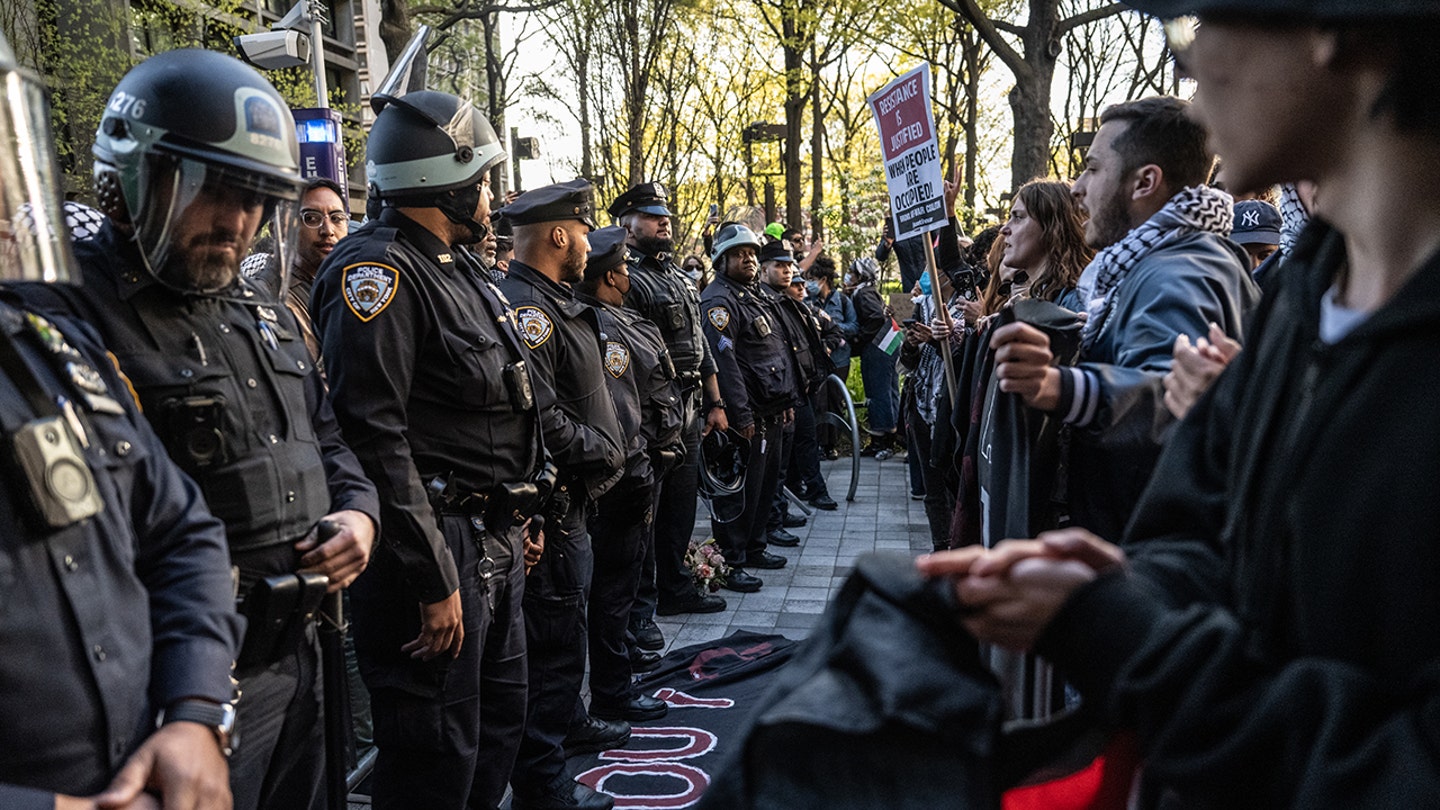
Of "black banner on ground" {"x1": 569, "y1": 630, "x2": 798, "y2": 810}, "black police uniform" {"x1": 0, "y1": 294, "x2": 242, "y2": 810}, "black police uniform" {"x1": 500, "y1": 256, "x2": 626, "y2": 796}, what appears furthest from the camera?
"black banner on ground" {"x1": 569, "y1": 630, "x2": 798, "y2": 810}

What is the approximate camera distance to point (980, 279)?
23.3ft

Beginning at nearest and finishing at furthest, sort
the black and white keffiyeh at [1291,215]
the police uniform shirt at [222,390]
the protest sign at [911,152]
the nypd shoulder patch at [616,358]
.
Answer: the police uniform shirt at [222,390] < the black and white keffiyeh at [1291,215] < the protest sign at [911,152] < the nypd shoulder patch at [616,358]

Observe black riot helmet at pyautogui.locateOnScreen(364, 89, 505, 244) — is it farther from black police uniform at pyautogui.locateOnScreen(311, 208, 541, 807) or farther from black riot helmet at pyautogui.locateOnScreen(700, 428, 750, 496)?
black riot helmet at pyautogui.locateOnScreen(700, 428, 750, 496)

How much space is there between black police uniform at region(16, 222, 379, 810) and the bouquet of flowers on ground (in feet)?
14.8

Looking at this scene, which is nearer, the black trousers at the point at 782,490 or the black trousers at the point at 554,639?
the black trousers at the point at 554,639

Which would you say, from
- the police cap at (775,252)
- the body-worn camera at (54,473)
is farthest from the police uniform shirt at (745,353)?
the body-worn camera at (54,473)

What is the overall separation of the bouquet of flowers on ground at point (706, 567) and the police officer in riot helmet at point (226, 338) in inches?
180

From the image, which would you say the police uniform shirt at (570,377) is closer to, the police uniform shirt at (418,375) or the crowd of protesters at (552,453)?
the crowd of protesters at (552,453)

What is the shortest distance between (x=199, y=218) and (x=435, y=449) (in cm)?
108

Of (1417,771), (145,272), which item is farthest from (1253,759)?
(145,272)

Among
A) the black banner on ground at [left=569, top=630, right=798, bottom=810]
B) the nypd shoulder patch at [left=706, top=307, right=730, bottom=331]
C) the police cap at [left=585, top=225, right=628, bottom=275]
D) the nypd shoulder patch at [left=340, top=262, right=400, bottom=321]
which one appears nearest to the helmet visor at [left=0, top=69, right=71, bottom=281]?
the nypd shoulder patch at [left=340, top=262, right=400, bottom=321]

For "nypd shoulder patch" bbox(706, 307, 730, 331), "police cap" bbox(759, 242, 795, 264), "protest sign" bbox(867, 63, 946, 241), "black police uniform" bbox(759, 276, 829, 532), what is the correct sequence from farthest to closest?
"police cap" bbox(759, 242, 795, 264) → "black police uniform" bbox(759, 276, 829, 532) → "nypd shoulder patch" bbox(706, 307, 730, 331) → "protest sign" bbox(867, 63, 946, 241)

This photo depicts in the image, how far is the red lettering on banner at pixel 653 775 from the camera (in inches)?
161

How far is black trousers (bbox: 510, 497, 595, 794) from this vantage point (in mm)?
3957
